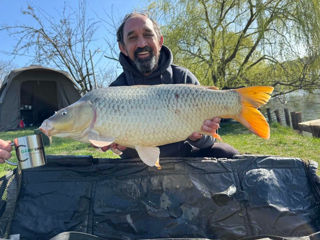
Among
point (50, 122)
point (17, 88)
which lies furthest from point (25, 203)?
point (17, 88)

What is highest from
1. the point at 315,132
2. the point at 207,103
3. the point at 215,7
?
the point at 215,7

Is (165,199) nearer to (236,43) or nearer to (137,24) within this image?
(137,24)

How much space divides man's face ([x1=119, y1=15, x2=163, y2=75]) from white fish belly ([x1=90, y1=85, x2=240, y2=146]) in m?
0.46

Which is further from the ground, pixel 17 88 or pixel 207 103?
pixel 17 88

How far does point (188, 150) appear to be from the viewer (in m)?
1.48

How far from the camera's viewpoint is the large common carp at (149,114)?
3.22 ft

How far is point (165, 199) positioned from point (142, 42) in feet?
2.88

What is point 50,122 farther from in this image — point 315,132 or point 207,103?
point 315,132

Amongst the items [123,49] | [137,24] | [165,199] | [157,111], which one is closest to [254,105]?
[157,111]

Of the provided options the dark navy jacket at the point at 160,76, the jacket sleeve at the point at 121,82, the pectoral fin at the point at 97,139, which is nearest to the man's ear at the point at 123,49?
the dark navy jacket at the point at 160,76

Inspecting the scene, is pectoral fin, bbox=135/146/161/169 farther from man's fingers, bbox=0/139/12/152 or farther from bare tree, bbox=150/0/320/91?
bare tree, bbox=150/0/320/91

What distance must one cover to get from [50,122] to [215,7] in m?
5.81

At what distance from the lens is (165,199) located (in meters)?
1.11

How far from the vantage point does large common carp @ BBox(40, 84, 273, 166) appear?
983 millimetres
